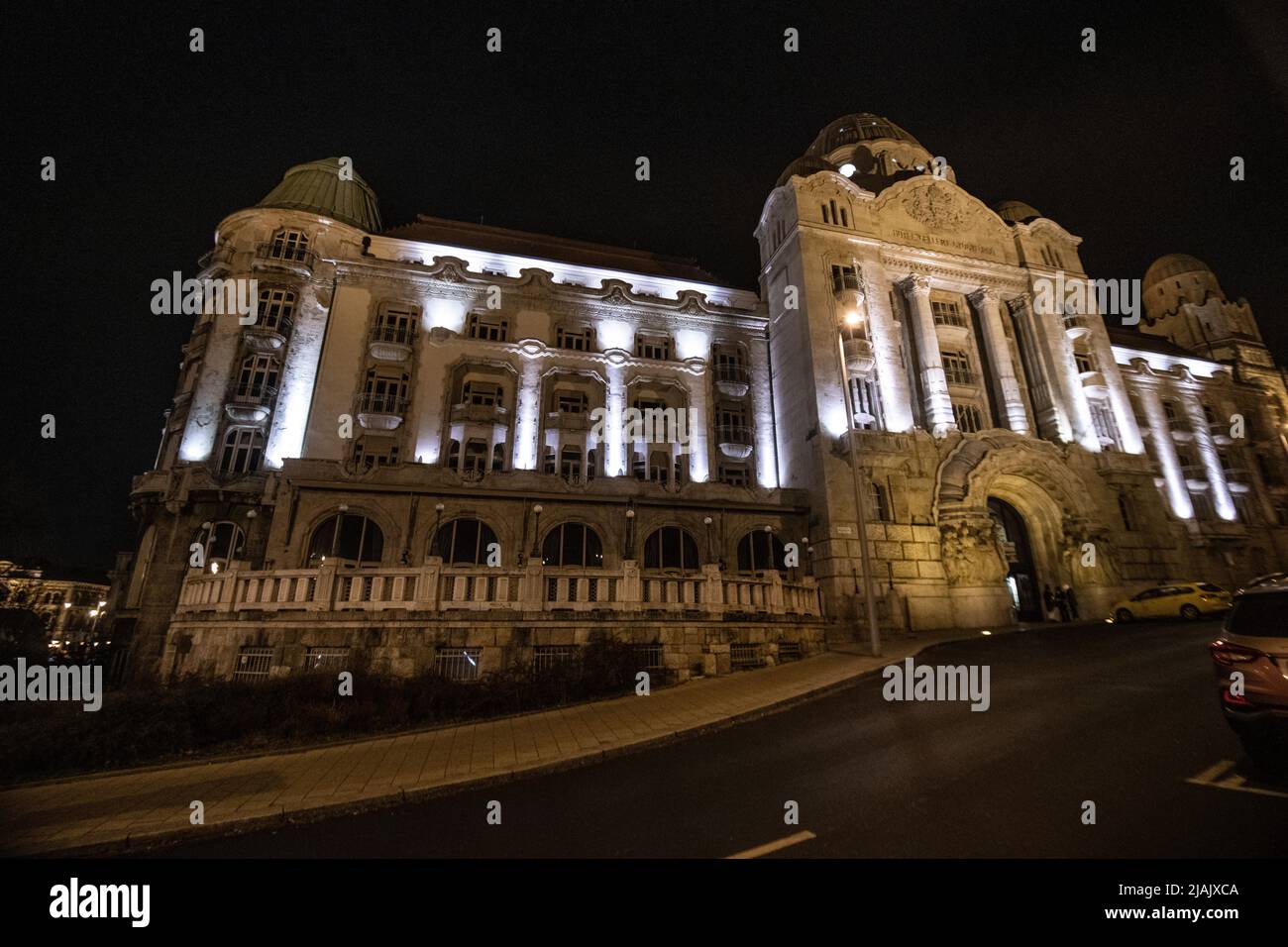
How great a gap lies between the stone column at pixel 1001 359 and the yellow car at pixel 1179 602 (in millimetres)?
9141

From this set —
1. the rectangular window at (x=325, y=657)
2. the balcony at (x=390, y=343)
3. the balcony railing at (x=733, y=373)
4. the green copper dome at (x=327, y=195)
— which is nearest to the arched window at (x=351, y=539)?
the balcony at (x=390, y=343)

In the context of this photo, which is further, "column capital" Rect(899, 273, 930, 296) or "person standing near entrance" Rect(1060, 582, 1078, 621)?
"column capital" Rect(899, 273, 930, 296)

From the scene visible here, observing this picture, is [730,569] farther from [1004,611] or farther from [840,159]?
[840,159]

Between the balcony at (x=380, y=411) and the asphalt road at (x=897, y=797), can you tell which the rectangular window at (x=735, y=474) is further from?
the asphalt road at (x=897, y=797)

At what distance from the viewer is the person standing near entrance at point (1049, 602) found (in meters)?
24.1

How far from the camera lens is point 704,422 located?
28.0 m

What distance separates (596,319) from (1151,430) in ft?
131

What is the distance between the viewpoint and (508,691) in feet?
34.3

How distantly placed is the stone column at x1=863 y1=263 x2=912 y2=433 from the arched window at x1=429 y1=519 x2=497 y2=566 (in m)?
20.1

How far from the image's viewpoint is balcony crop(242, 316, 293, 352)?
81.8 ft

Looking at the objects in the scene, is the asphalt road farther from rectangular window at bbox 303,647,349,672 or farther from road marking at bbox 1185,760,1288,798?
rectangular window at bbox 303,647,349,672

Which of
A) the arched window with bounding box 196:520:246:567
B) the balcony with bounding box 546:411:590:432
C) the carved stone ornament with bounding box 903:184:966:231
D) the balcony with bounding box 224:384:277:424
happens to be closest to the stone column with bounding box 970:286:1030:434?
the carved stone ornament with bounding box 903:184:966:231

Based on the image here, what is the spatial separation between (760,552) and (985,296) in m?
21.0
